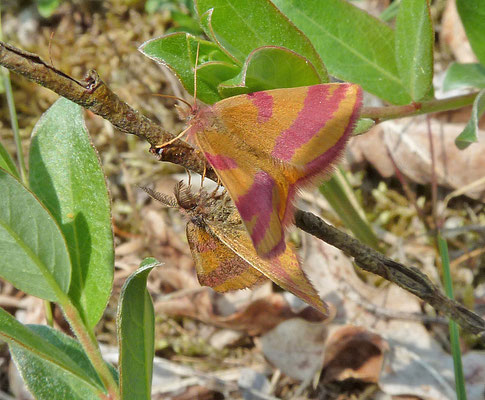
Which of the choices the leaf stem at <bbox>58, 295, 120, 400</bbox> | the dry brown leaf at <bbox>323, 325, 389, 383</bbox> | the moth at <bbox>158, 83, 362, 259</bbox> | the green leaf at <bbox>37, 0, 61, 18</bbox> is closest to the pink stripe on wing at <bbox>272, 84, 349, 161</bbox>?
the moth at <bbox>158, 83, 362, 259</bbox>

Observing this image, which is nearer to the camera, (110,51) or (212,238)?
(212,238)

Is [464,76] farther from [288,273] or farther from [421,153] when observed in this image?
[288,273]

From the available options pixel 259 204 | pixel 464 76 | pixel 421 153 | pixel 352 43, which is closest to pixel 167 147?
pixel 259 204

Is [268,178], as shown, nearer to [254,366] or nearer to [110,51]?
[254,366]

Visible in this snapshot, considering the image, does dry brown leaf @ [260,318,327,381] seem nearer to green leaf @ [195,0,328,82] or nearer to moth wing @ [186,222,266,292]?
moth wing @ [186,222,266,292]

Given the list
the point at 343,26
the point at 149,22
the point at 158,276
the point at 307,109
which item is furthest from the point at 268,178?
the point at 149,22

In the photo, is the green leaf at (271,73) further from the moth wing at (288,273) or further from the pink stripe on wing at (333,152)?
the moth wing at (288,273)
